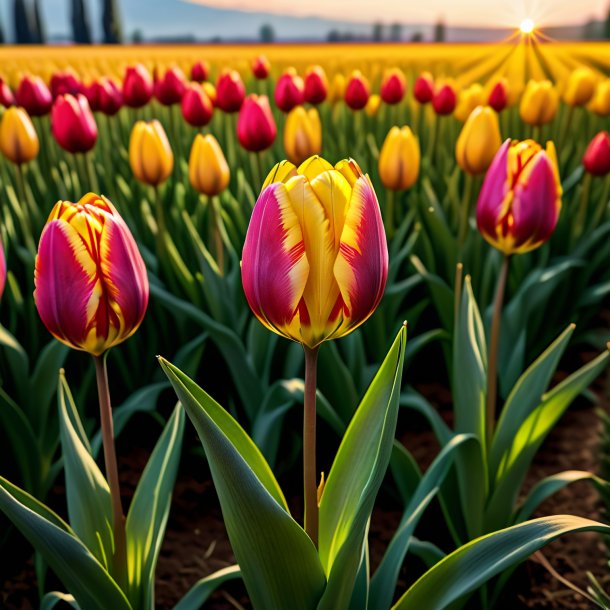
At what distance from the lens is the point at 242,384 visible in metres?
1.83

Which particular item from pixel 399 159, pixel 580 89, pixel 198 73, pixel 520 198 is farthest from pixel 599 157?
pixel 198 73

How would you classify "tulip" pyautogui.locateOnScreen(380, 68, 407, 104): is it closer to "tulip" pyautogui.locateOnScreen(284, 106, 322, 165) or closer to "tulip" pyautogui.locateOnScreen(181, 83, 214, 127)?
"tulip" pyautogui.locateOnScreen(181, 83, 214, 127)

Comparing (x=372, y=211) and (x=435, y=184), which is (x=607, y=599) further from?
(x=435, y=184)

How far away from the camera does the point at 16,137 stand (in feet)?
7.62

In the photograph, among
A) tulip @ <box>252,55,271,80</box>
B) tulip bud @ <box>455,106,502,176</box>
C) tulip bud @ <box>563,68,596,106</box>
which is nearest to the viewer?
tulip bud @ <box>455,106,502,176</box>

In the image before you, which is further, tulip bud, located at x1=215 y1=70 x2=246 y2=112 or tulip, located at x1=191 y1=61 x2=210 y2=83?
tulip, located at x1=191 y1=61 x2=210 y2=83

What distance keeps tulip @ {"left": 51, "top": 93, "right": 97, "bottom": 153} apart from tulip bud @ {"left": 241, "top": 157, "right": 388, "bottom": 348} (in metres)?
1.65

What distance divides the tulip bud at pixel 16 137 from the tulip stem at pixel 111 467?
1500 millimetres

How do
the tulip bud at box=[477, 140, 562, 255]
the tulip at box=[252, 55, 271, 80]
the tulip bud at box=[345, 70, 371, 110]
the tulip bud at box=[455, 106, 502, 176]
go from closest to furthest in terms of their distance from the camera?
the tulip bud at box=[477, 140, 562, 255] < the tulip bud at box=[455, 106, 502, 176] < the tulip bud at box=[345, 70, 371, 110] < the tulip at box=[252, 55, 271, 80]

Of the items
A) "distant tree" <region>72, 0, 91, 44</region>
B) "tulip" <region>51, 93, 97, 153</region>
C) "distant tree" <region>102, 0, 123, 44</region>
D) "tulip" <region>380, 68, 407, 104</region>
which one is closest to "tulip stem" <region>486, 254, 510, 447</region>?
"tulip" <region>51, 93, 97, 153</region>

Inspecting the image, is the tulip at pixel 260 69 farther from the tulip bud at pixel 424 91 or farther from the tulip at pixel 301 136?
the tulip at pixel 301 136

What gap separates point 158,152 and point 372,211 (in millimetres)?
1432

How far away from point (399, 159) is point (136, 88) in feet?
5.17

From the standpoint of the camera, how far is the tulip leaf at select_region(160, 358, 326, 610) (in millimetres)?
835
